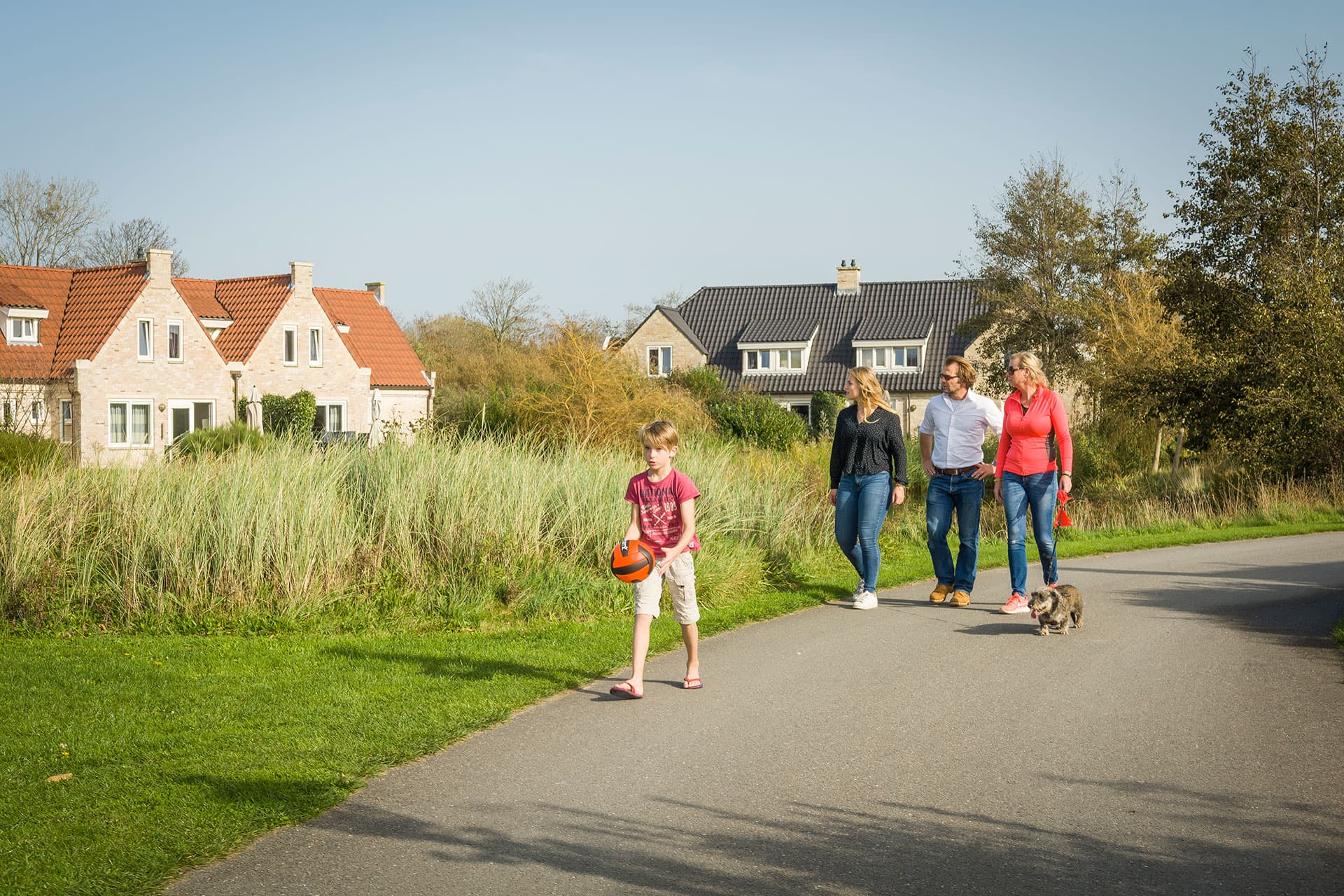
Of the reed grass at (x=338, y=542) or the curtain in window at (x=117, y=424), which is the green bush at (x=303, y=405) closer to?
the curtain in window at (x=117, y=424)

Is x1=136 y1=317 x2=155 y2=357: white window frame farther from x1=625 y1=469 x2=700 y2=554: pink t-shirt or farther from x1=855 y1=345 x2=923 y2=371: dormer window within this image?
x1=625 y1=469 x2=700 y2=554: pink t-shirt

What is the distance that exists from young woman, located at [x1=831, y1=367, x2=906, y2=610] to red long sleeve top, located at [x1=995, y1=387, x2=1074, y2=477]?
0.91 metres

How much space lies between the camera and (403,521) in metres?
10.7

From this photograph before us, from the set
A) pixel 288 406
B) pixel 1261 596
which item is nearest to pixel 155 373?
pixel 288 406

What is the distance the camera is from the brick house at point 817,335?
203 ft

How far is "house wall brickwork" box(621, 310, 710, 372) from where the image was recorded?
65.3m

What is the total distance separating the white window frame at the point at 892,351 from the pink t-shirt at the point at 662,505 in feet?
181

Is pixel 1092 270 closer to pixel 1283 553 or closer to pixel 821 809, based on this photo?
pixel 1283 553

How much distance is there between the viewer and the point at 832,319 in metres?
65.4

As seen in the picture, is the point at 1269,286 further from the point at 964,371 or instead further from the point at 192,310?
the point at 192,310

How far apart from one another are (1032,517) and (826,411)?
27211mm

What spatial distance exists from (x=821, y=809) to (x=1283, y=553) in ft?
40.3

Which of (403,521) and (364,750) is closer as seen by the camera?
(364,750)

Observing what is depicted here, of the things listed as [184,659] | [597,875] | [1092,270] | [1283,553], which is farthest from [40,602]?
[1092,270]
